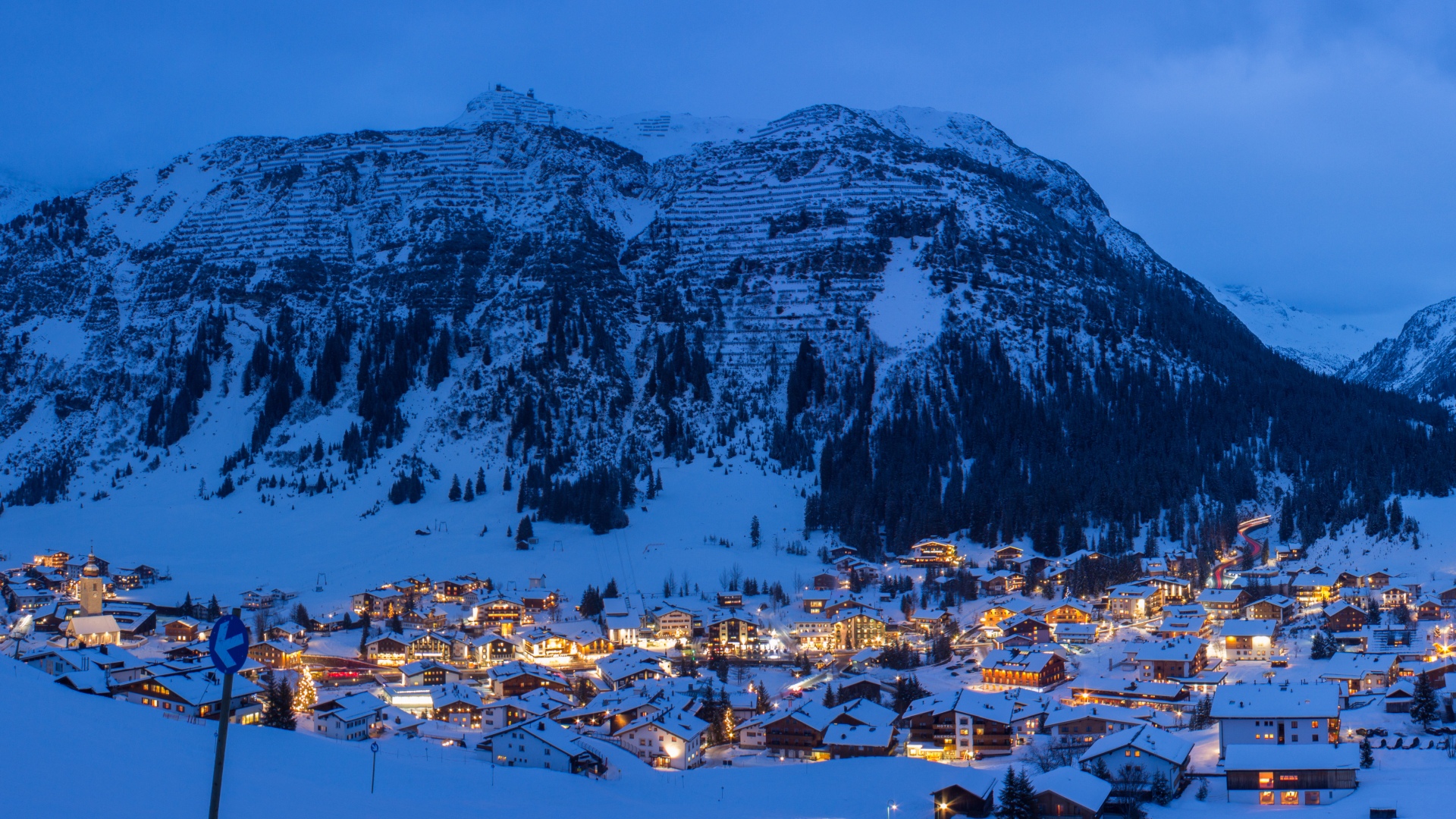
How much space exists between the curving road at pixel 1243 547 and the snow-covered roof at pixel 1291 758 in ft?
153

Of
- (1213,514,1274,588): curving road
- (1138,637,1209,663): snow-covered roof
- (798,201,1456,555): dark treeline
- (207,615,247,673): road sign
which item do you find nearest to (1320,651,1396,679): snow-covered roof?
(1138,637,1209,663): snow-covered roof

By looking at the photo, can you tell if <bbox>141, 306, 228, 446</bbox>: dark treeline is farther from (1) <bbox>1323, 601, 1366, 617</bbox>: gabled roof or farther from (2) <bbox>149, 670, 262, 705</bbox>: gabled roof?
(1) <bbox>1323, 601, 1366, 617</bbox>: gabled roof

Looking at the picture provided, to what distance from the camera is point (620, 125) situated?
198 m

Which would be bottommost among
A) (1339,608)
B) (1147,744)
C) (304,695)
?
(1147,744)

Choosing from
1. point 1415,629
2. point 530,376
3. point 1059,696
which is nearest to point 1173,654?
point 1059,696

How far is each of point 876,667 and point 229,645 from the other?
57608mm

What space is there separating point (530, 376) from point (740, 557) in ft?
136

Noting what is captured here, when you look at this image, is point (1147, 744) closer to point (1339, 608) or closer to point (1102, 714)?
point (1102, 714)

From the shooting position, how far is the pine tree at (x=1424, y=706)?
155ft

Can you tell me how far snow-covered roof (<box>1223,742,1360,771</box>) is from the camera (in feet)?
130

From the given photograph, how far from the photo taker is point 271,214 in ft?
525

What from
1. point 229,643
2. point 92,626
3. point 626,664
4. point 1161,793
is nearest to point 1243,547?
point 626,664

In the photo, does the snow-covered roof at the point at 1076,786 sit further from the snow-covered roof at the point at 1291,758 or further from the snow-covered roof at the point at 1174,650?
the snow-covered roof at the point at 1174,650

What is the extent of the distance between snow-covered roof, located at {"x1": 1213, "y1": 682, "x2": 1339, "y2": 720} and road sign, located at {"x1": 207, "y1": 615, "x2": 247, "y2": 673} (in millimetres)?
40938
